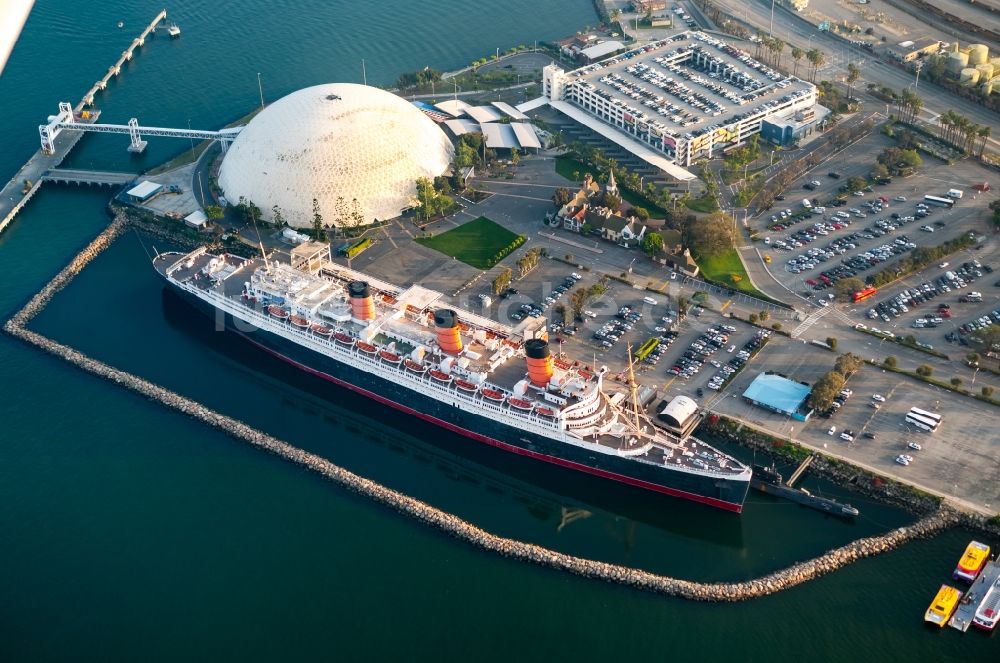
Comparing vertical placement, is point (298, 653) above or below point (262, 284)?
below

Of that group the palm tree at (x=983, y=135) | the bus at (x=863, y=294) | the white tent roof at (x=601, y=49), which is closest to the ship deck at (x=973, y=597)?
the bus at (x=863, y=294)

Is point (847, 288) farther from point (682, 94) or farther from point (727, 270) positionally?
point (682, 94)

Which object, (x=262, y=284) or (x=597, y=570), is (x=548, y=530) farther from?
(x=262, y=284)

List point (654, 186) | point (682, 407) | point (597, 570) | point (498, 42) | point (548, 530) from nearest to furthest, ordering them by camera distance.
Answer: point (597, 570) < point (548, 530) < point (682, 407) < point (654, 186) < point (498, 42)

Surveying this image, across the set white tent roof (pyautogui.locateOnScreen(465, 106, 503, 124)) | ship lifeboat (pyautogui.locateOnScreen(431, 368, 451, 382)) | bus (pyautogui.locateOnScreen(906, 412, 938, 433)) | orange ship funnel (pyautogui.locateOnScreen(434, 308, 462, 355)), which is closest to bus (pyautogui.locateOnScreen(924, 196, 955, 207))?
bus (pyautogui.locateOnScreen(906, 412, 938, 433))

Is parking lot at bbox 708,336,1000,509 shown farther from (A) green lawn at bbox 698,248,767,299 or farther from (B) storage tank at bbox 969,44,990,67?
(B) storage tank at bbox 969,44,990,67

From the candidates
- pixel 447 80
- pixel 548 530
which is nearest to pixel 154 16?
pixel 447 80
